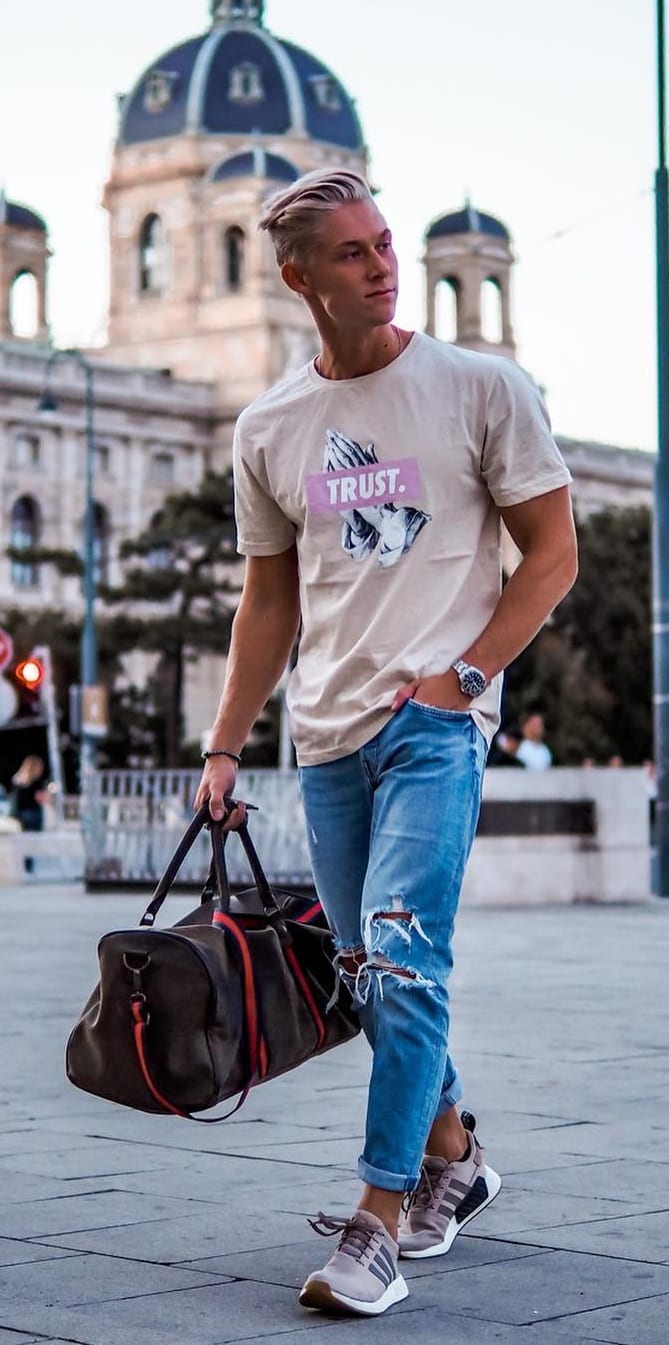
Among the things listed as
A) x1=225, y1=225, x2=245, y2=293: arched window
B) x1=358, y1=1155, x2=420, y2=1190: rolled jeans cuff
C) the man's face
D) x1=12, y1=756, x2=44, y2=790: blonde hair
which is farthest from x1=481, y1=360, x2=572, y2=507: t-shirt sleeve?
x1=225, y1=225, x2=245, y2=293: arched window

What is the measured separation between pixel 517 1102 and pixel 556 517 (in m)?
2.50

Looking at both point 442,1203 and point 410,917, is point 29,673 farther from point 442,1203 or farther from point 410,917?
point 410,917

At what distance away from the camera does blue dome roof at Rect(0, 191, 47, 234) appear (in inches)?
4102

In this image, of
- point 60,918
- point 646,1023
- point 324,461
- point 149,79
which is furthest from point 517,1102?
point 149,79

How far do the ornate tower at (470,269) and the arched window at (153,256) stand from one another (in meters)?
10.1

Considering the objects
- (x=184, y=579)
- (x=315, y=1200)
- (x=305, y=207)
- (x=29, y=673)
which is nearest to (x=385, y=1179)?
(x=315, y=1200)

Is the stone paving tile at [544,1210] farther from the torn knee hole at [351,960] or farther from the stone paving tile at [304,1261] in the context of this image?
the torn knee hole at [351,960]

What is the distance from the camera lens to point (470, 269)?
337 ft

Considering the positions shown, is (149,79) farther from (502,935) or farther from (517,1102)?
(517,1102)

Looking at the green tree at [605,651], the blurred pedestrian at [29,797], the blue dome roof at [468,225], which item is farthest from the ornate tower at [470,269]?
the blurred pedestrian at [29,797]

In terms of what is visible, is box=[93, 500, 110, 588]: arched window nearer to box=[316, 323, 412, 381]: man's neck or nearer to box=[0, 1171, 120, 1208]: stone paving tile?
box=[0, 1171, 120, 1208]: stone paving tile

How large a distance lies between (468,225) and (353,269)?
99.3 m

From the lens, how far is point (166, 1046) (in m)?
4.04

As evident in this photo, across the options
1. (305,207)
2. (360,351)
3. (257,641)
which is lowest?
(257,641)
